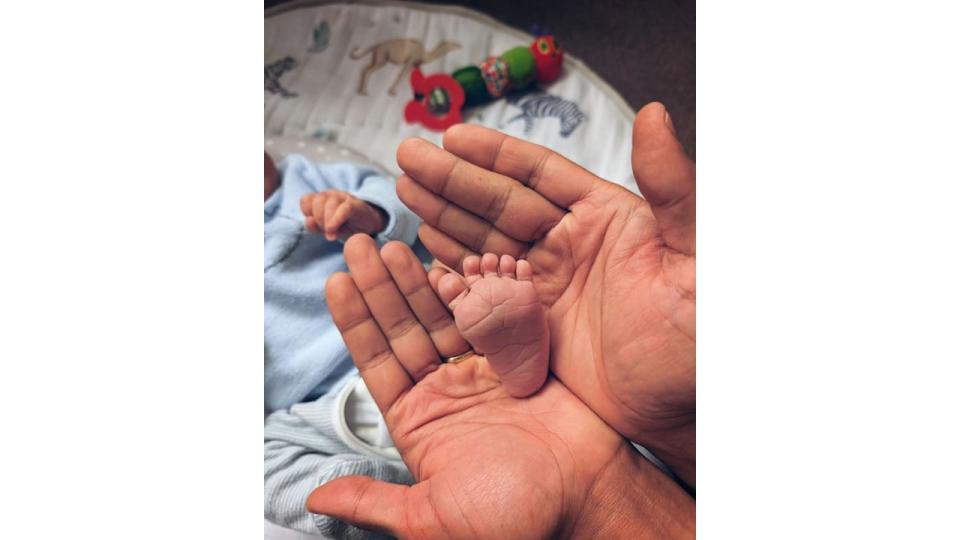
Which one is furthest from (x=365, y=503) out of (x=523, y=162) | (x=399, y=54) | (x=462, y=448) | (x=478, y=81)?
(x=399, y=54)

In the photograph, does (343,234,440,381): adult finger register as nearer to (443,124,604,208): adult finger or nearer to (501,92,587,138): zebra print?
(443,124,604,208): adult finger

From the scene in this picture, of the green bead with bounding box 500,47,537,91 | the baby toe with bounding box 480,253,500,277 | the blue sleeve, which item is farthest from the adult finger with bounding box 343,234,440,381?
the green bead with bounding box 500,47,537,91

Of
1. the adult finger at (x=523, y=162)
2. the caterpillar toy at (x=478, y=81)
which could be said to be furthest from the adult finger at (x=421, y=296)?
the caterpillar toy at (x=478, y=81)

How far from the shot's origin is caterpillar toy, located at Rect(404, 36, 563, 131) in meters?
0.88

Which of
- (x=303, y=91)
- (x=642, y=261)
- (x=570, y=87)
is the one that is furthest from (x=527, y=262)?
(x=303, y=91)

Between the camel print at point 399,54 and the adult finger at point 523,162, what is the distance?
0.53 metres

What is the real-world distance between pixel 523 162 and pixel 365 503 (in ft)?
0.97

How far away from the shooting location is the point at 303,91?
0.99 meters

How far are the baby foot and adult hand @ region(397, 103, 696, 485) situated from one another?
32 mm

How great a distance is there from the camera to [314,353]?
0.73 metres

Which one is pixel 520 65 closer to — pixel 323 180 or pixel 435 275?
pixel 323 180

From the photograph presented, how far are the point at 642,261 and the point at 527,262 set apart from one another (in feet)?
0.30

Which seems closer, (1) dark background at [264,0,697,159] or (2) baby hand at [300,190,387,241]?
(1) dark background at [264,0,697,159]

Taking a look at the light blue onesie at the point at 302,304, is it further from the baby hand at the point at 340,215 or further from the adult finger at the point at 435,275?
the adult finger at the point at 435,275
